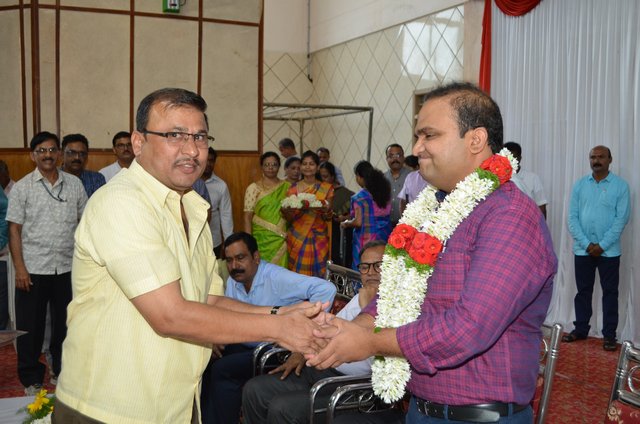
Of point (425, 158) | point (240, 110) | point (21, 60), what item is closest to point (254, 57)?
point (240, 110)

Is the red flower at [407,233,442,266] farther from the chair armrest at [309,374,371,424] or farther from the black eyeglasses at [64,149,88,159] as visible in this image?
the black eyeglasses at [64,149,88,159]

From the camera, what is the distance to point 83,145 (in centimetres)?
534

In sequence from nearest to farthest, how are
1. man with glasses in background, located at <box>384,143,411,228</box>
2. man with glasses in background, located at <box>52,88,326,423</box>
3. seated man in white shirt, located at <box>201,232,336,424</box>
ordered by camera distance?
man with glasses in background, located at <box>52,88,326,423</box>, seated man in white shirt, located at <box>201,232,336,424</box>, man with glasses in background, located at <box>384,143,411,228</box>

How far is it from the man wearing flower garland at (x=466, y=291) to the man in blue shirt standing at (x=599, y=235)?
435 centimetres

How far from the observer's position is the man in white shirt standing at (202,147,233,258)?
6305mm

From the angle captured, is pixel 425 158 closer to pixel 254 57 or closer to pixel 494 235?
pixel 494 235

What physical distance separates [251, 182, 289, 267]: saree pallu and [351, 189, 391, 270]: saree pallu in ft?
2.66

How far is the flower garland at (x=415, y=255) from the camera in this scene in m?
1.96

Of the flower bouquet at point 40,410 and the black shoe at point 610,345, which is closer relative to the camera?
the flower bouquet at point 40,410

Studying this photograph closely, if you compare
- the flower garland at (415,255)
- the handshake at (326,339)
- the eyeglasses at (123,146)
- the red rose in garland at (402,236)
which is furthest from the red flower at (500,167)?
the eyeglasses at (123,146)

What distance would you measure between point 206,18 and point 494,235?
580 centimetres

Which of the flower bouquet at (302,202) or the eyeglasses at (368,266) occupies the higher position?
the flower bouquet at (302,202)

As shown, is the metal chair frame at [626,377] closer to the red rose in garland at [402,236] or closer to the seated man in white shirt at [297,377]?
the red rose in garland at [402,236]

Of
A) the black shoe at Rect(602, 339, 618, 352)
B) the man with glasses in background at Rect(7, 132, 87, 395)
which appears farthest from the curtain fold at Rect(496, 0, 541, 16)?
the man with glasses in background at Rect(7, 132, 87, 395)
